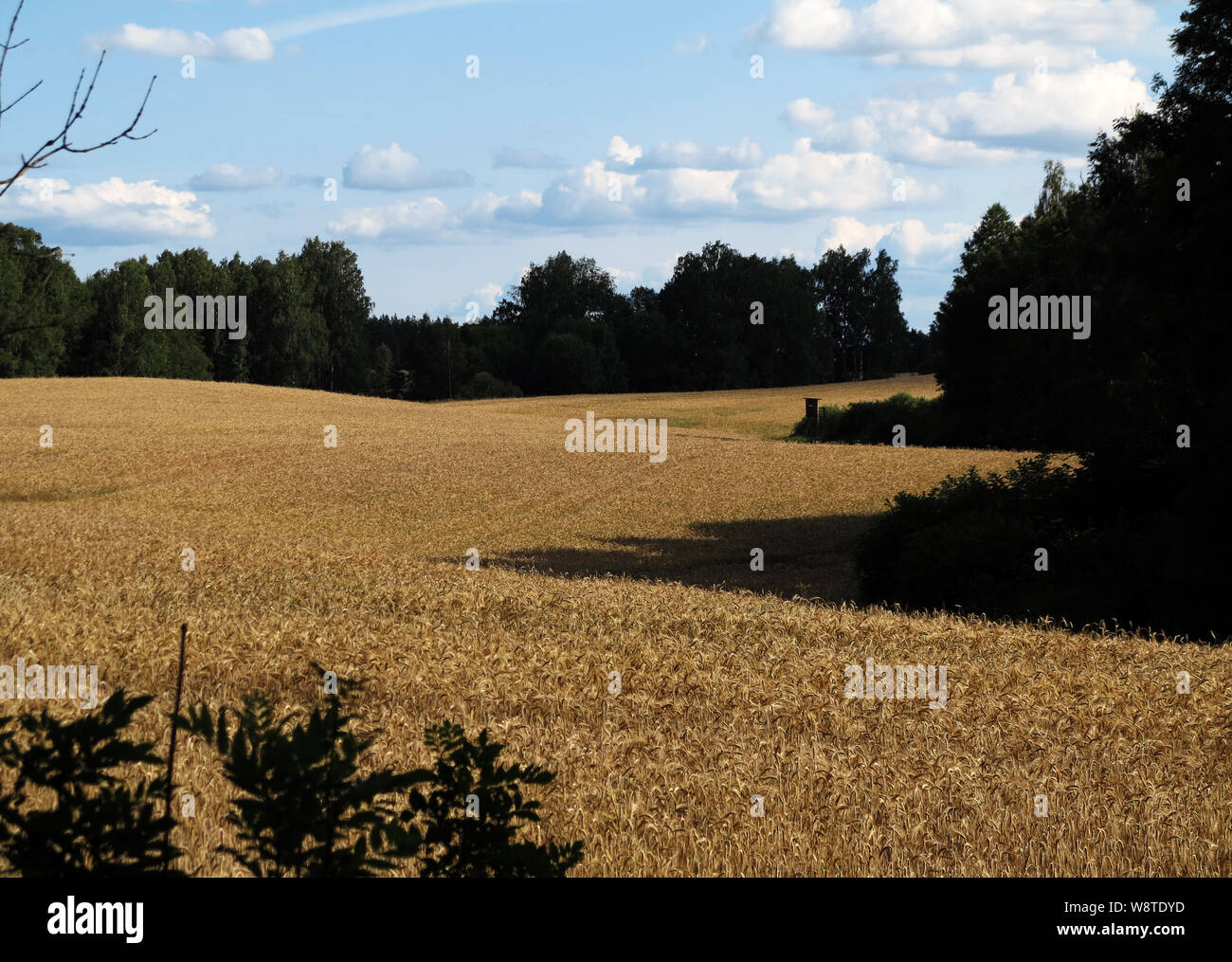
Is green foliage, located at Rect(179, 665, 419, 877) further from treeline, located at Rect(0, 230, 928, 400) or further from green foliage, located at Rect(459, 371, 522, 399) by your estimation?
green foliage, located at Rect(459, 371, 522, 399)

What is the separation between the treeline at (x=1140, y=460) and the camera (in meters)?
18.8

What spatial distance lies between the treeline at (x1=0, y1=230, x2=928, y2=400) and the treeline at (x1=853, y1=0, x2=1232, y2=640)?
80229mm

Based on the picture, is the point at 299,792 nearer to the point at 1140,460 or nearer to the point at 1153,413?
the point at 1153,413

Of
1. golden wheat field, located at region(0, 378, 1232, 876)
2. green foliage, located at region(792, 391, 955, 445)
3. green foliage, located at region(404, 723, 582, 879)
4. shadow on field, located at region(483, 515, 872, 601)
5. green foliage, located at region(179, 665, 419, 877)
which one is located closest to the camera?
green foliage, located at region(179, 665, 419, 877)

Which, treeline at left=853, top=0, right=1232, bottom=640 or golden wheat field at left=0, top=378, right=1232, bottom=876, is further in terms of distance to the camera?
treeline at left=853, top=0, right=1232, bottom=640

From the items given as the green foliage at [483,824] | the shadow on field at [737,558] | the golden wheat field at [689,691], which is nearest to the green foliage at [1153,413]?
the golden wheat field at [689,691]

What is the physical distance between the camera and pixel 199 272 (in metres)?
114

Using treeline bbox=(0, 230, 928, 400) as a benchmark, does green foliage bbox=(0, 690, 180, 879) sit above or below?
below

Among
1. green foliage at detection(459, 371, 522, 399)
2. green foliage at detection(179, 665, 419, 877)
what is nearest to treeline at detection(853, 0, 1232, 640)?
green foliage at detection(179, 665, 419, 877)

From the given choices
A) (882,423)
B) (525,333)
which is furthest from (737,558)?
(525,333)

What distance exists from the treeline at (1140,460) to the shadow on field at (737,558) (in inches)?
124

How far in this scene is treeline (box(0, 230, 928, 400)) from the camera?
100m

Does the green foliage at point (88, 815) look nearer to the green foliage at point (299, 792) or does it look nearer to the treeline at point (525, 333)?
the green foliage at point (299, 792)
